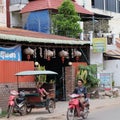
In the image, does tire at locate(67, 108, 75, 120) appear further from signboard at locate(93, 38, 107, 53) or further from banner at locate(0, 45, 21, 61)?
signboard at locate(93, 38, 107, 53)

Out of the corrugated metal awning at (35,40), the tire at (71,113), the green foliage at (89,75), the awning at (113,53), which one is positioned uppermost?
the corrugated metal awning at (35,40)

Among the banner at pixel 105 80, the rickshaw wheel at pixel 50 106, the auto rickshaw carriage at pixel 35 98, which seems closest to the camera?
the auto rickshaw carriage at pixel 35 98

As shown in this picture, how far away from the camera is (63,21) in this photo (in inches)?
1233

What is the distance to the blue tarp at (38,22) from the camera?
111 ft

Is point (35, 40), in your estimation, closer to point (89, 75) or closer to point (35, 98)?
point (35, 98)

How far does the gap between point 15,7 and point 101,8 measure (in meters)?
12.3

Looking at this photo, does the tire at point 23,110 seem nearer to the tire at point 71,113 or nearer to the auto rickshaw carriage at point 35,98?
the auto rickshaw carriage at point 35,98

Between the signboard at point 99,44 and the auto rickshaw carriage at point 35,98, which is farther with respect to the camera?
the signboard at point 99,44

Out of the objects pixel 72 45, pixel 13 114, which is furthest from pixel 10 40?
pixel 72 45

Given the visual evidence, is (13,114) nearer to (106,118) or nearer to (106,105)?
(106,118)

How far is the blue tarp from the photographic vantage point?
33.9 meters

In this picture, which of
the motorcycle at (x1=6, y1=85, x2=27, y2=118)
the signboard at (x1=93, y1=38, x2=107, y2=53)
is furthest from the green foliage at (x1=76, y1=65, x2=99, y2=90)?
the motorcycle at (x1=6, y1=85, x2=27, y2=118)

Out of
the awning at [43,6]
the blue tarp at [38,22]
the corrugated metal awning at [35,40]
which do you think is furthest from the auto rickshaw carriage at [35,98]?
the awning at [43,6]

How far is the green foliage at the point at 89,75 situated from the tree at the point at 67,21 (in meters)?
5.80
